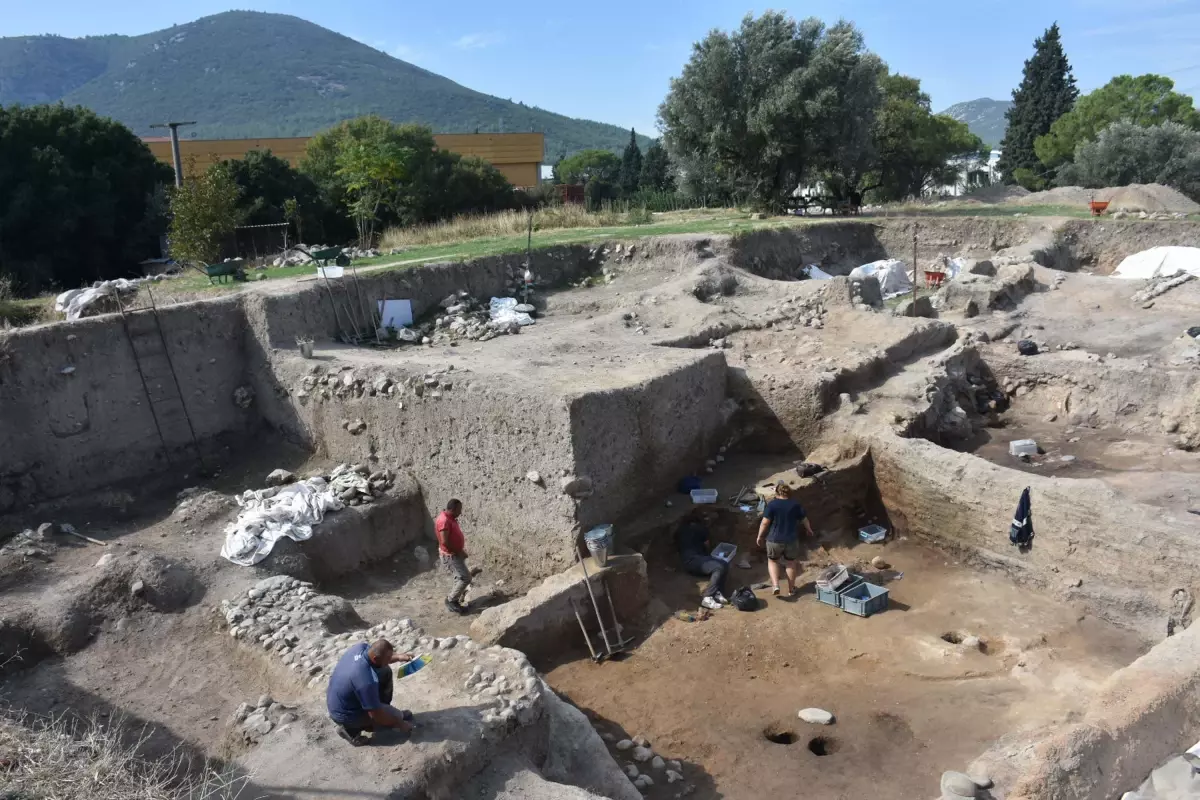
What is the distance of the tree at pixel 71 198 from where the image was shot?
2041 cm

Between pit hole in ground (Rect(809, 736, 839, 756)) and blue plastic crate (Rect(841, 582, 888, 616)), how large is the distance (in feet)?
6.14

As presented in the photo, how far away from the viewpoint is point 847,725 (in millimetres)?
6582

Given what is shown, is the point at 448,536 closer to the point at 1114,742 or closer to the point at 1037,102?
the point at 1114,742

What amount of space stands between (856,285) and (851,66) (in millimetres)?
11342

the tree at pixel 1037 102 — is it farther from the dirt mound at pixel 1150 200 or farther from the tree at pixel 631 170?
the tree at pixel 631 170

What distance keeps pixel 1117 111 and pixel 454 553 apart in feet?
123

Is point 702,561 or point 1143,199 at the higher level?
point 1143,199

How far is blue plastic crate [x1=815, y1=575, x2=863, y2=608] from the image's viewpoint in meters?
8.23

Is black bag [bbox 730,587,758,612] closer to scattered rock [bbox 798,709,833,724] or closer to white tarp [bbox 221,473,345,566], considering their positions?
scattered rock [bbox 798,709,833,724]

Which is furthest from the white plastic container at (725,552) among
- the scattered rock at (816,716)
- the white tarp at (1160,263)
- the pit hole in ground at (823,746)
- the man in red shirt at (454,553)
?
the white tarp at (1160,263)

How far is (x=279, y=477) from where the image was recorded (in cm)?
1053

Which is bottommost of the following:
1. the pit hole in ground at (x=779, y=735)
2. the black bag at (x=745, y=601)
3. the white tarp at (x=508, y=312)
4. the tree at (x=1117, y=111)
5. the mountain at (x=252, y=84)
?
the pit hole in ground at (x=779, y=735)

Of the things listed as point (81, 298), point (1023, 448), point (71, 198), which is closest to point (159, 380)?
point (81, 298)

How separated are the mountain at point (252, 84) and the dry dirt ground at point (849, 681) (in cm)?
12761
